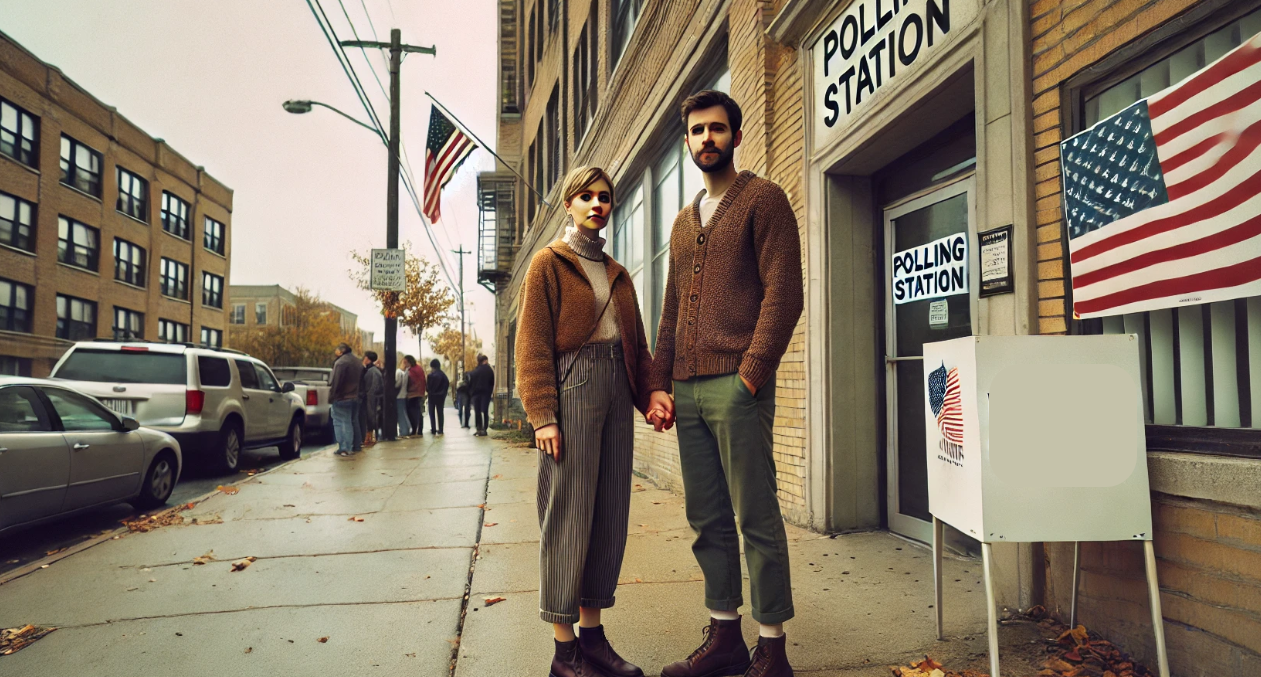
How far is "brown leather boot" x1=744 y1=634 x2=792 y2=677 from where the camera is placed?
259cm

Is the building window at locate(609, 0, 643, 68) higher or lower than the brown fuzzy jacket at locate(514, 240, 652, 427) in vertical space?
higher

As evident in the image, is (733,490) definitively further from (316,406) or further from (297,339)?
(297,339)

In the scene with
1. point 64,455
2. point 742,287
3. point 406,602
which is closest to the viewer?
point 742,287

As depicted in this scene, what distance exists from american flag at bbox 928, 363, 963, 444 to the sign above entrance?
1.94 metres

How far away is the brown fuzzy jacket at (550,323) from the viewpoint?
2729 millimetres

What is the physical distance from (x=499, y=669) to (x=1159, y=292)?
111 inches

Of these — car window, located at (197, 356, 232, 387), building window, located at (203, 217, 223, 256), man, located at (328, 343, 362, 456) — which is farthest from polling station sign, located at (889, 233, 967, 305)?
building window, located at (203, 217, 223, 256)

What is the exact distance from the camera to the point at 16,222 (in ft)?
89.4

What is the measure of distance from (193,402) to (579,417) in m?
8.46

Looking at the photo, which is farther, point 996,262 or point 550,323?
point 996,262

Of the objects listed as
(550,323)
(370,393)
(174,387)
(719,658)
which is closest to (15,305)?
(370,393)

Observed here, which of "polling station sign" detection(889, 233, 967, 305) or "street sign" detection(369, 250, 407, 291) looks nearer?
"polling station sign" detection(889, 233, 967, 305)

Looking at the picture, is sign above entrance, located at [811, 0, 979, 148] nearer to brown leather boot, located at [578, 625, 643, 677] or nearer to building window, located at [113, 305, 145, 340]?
brown leather boot, located at [578, 625, 643, 677]

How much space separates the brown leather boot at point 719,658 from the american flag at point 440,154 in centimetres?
1315
